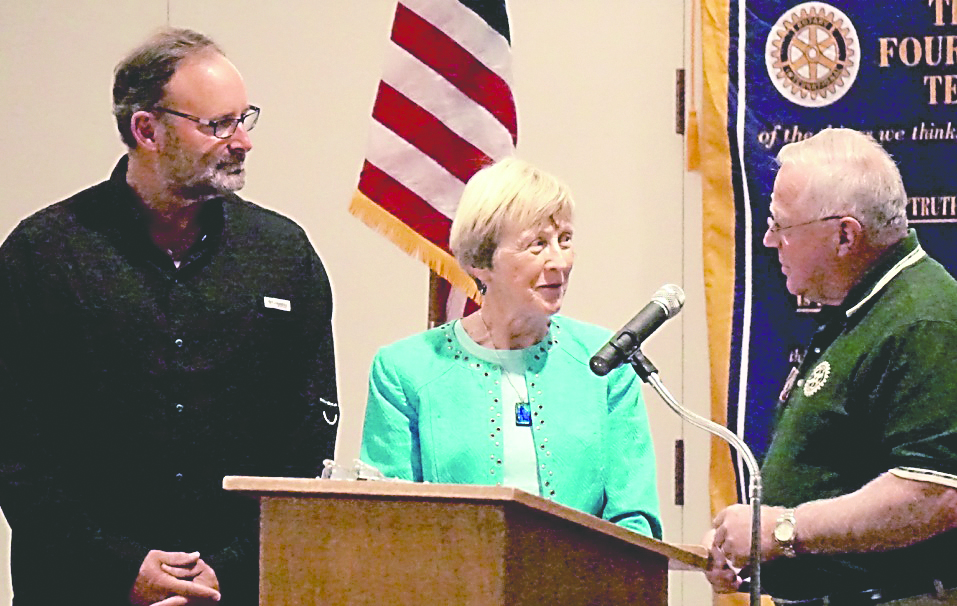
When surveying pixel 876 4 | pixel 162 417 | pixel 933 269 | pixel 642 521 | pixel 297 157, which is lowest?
pixel 642 521

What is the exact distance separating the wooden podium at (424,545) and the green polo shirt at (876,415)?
1.83 ft

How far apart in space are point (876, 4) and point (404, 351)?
2216 mm

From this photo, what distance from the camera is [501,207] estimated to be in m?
3.08

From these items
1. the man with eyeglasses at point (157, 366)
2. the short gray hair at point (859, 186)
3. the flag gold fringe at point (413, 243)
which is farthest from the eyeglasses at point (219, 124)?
the short gray hair at point (859, 186)

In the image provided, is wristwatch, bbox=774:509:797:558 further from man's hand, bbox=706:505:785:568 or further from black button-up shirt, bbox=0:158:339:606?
black button-up shirt, bbox=0:158:339:606

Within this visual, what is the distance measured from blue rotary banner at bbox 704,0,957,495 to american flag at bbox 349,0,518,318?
84 centimetres

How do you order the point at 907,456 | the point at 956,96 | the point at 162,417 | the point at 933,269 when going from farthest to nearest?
the point at 956,96, the point at 162,417, the point at 933,269, the point at 907,456

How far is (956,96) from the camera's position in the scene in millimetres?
4453

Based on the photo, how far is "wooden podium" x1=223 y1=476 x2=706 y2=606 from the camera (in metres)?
2.20

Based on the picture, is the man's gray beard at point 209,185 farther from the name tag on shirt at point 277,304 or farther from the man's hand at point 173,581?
the man's hand at point 173,581

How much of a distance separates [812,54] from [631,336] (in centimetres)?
241

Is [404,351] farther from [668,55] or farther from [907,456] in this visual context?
[668,55]

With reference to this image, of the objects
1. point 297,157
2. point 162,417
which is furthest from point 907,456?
point 297,157

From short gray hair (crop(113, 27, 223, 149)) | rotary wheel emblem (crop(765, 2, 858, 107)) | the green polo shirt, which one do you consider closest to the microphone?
the green polo shirt
